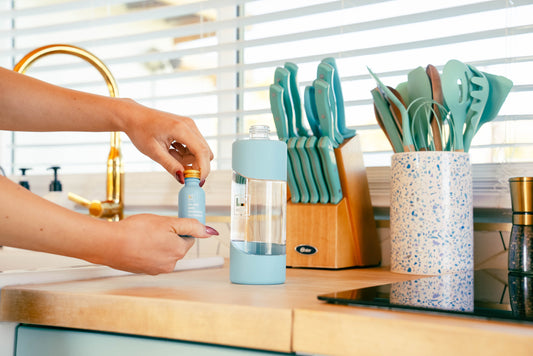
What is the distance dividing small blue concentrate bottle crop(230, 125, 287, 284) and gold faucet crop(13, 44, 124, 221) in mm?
735

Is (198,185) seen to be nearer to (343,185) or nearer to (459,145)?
(343,185)

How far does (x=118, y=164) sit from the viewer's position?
1.58 meters

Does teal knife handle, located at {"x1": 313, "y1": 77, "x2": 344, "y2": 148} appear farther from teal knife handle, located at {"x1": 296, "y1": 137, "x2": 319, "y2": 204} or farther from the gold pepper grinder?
the gold pepper grinder

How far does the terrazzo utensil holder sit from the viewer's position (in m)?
1.02

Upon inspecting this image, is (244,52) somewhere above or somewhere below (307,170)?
above

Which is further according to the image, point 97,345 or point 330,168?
point 330,168

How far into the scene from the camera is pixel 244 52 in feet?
5.36

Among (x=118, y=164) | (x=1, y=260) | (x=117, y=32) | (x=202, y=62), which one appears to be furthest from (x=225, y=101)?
(x=1, y=260)

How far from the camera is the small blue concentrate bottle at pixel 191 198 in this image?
2.70 ft

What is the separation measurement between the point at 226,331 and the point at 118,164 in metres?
1.03

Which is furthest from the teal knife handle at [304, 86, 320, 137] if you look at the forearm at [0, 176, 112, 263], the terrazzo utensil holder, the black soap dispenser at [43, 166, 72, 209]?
the black soap dispenser at [43, 166, 72, 209]

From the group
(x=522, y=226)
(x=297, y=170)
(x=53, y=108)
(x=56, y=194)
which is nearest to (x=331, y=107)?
(x=297, y=170)

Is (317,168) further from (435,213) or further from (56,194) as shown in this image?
(56,194)

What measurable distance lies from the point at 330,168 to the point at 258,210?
0.25 m
